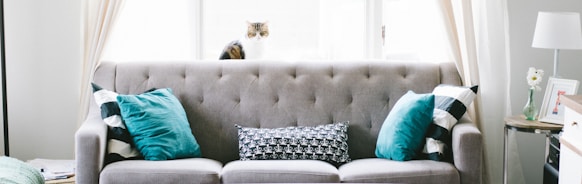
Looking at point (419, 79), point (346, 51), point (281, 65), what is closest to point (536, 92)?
point (419, 79)

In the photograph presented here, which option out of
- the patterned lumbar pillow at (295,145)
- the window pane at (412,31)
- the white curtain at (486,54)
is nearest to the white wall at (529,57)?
the white curtain at (486,54)

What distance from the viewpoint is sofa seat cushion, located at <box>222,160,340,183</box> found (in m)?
3.29

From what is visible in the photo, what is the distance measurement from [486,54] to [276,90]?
1129mm

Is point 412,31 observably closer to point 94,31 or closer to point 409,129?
point 409,129

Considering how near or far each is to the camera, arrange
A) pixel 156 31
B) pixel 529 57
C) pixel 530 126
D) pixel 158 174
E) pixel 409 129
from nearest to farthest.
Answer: pixel 158 174, pixel 409 129, pixel 530 126, pixel 529 57, pixel 156 31

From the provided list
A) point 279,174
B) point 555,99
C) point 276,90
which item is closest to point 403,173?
point 279,174

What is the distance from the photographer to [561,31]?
3635mm

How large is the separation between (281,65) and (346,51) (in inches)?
24.5

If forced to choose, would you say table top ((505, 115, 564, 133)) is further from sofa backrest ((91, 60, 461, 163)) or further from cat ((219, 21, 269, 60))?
cat ((219, 21, 269, 60))

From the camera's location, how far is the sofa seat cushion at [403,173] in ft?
10.8

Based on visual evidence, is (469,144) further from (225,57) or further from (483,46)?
(225,57)

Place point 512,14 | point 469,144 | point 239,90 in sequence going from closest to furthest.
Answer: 1. point 469,144
2. point 239,90
3. point 512,14

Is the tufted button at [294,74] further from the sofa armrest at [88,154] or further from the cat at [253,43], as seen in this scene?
the sofa armrest at [88,154]

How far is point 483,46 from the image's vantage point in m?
4.02
